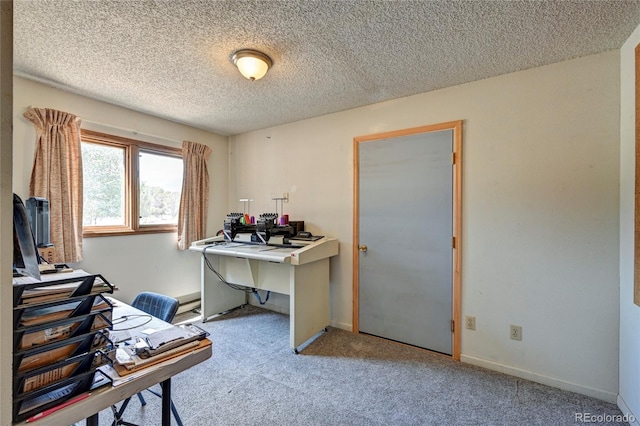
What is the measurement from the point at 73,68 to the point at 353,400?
129 inches

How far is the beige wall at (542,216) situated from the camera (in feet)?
6.23

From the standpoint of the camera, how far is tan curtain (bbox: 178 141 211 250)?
347 cm

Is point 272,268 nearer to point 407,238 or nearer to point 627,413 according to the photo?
point 407,238

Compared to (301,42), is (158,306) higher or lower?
lower

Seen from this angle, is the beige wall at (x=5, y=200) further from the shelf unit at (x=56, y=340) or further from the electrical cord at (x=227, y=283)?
the electrical cord at (x=227, y=283)

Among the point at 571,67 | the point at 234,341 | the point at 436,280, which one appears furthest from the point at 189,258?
the point at 571,67

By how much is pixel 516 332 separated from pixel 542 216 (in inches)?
36.8

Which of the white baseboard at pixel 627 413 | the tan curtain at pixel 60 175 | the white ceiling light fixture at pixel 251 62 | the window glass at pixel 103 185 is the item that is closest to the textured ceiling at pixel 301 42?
the white ceiling light fixture at pixel 251 62

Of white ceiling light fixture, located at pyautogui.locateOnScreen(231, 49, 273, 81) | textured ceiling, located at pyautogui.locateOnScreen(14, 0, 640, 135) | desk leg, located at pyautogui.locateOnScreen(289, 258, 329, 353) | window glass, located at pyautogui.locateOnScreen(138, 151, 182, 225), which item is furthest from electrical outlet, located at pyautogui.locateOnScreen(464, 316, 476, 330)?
window glass, located at pyautogui.locateOnScreen(138, 151, 182, 225)

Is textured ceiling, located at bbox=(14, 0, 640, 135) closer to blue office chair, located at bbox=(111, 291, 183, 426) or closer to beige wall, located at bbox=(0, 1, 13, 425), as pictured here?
beige wall, located at bbox=(0, 1, 13, 425)

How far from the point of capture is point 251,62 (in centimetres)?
193

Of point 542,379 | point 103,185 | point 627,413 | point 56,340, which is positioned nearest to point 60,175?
point 103,185

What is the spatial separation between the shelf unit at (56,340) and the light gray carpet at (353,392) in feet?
3.74

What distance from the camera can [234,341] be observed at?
272cm
